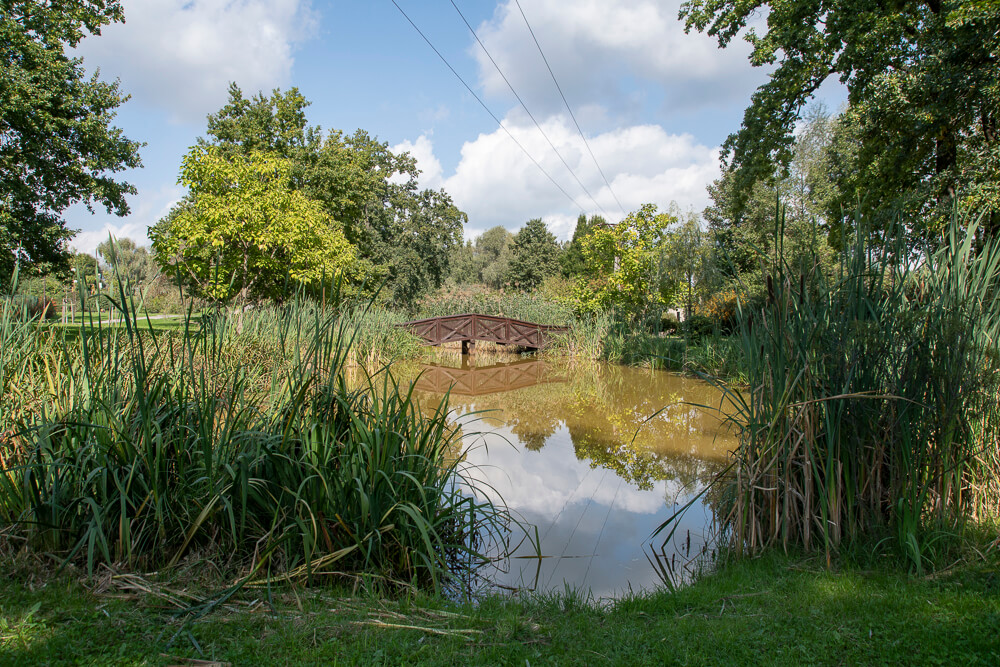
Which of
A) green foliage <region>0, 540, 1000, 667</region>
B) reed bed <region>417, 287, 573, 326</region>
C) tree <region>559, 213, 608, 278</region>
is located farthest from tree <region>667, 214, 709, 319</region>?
tree <region>559, 213, 608, 278</region>

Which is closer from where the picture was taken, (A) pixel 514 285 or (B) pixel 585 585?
(B) pixel 585 585

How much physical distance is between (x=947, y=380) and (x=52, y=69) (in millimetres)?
16144

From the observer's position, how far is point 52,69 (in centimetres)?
1257

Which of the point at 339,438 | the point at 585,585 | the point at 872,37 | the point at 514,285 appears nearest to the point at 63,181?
the point at 339,438

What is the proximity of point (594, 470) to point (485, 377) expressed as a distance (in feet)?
25.8

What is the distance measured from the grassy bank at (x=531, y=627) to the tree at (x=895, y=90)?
560 cm

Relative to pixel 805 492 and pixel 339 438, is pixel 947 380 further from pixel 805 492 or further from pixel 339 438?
pixel 339 438

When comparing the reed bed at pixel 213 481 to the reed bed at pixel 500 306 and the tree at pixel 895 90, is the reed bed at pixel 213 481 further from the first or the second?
the reed bed at pixel 500 306

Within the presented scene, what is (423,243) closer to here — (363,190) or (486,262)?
(363,190)

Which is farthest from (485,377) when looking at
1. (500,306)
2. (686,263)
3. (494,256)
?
(494,256)

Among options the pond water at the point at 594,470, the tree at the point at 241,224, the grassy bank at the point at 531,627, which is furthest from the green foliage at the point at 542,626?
the tree at the point at 241,224

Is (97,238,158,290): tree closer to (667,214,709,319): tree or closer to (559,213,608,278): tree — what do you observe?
(667,214,709,319): tree

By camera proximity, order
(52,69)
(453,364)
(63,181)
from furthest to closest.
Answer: (453,364), (63,181), (52,69)

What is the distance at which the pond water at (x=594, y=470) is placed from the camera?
3.61 m
